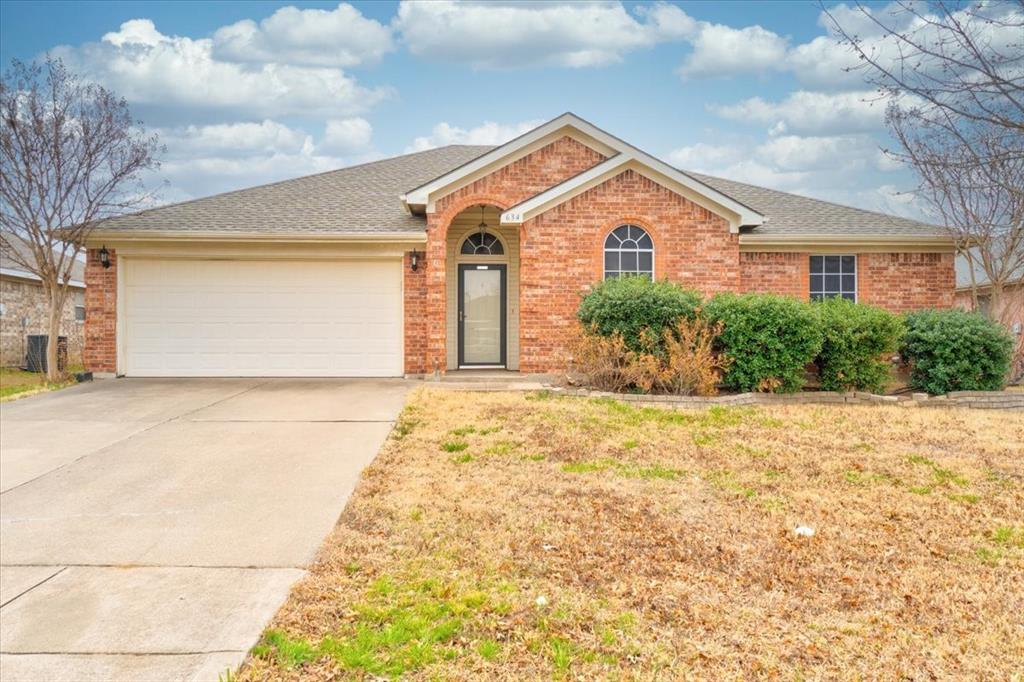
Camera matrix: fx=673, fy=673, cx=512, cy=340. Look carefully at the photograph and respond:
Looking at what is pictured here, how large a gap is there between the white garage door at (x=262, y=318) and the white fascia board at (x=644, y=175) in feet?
10.6

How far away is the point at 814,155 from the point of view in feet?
50.8

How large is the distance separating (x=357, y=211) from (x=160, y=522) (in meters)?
10.7

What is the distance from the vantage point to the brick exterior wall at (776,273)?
1498 centimetres

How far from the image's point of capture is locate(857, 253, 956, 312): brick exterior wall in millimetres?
15172

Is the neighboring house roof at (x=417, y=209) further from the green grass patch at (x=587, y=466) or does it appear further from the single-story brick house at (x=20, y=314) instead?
the single-story brick house at (x=20, y=314)

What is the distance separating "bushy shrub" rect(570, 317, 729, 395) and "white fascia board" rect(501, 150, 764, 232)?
3061mm

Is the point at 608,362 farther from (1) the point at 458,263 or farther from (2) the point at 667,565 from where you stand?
(2) the point at 667,565

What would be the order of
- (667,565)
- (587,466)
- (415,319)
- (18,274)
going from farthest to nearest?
(18,274) → (415,319) → (587,466) → (667,565)

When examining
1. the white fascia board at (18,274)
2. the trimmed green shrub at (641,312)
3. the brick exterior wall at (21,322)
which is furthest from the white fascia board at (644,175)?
the white fascia board at (18,274)

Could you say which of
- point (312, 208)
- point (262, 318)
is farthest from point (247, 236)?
point (312, 208)

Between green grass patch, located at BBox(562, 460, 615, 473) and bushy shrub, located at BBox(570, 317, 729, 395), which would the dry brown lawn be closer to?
green grass patch, located at BBox(562, 460, 615, 473)

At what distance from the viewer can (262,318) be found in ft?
47.5

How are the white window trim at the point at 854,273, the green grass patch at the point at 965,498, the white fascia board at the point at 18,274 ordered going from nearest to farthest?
the green grass patch at the point at 965,498, the white window trim at the point at 854,273, the white fascia board at the point at 18,274

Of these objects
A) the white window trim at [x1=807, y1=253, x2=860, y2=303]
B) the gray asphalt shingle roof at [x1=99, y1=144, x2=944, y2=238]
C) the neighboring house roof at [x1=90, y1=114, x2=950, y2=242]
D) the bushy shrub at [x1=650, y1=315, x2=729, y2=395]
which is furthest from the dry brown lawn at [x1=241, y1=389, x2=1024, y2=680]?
the gray asphalt shingle roof at [x1=99, y1=144, x2=944, y2=238]
